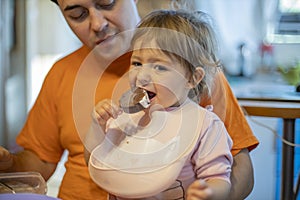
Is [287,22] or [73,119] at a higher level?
[73,119]

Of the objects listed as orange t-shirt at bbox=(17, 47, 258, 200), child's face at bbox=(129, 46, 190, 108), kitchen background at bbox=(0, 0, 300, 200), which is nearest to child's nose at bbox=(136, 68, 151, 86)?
child's face at bbox=(129, 46, 190, 108)

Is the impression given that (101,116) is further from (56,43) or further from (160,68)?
(56,43)

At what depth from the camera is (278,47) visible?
9.77 feet

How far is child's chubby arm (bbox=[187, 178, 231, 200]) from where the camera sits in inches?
31.6

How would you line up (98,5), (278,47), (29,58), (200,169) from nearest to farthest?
(200,169) < (98,5) < (278,47) < (29,58)

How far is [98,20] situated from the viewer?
1.11 m

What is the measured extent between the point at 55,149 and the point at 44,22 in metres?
2.54

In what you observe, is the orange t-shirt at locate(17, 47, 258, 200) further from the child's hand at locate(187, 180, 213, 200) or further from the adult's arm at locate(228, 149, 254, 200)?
the child's hand at locate(187, 180, 213, 200)

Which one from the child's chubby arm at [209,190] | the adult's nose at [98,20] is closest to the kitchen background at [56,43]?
the adult's nose at [98,20]

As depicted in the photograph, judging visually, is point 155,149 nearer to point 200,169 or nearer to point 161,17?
point 200,169

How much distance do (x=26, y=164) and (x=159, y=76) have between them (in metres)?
0.44

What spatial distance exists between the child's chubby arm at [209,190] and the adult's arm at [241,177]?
5.6 inches

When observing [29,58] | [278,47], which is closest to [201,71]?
[278,47]

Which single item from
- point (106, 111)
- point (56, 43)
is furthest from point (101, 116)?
point (56, 43)
